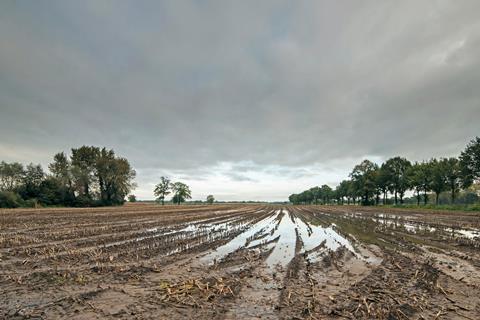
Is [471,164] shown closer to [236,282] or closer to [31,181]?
[236,282]

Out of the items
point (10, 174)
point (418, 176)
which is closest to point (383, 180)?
point (418, 176)

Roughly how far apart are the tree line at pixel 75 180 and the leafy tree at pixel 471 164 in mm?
80108

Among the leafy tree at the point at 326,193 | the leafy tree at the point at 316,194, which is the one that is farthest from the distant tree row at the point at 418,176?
the leafy tree at the point at 316,194

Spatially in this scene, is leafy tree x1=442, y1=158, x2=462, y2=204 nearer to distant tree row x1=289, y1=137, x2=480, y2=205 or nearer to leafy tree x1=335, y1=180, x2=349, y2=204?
distant tree row x1=289, y1=137, x2=480, y2=205

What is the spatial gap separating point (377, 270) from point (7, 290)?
32.9ft

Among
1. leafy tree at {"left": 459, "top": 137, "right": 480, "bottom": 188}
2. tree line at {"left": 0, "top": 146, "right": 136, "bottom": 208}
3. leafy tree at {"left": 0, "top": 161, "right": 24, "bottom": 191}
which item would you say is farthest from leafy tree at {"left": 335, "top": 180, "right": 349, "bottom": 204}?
leafy tree at {"left": 0, "top": 161, "right": 24, "bottom": 191}

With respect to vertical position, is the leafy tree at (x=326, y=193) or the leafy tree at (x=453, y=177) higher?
the leafy tree at (x=453, y=177)

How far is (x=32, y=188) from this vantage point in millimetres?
57000

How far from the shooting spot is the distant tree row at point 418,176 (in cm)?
5138

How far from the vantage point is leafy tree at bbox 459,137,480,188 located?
165ft

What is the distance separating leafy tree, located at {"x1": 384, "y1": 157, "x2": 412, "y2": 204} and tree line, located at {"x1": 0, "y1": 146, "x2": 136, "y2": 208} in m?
77.2

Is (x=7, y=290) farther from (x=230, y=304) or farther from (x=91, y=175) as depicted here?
(x=91, y=175)

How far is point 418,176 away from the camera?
64062 mm

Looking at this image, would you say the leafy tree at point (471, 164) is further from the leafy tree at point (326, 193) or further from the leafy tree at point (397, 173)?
the leafy tree at point (326, 193)
